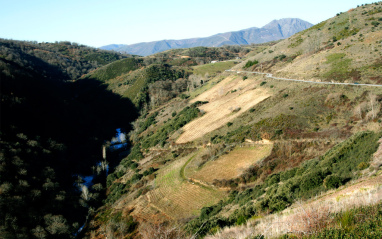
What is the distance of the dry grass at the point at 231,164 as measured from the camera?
27.5 meters

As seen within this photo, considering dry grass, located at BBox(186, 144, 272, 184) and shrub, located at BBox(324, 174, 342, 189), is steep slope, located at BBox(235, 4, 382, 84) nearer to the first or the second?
dry grass, located at BBox(186, 144, 272, 184)

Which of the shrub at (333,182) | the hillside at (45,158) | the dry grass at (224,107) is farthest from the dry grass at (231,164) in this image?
the hillside at (45,158)

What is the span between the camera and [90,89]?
328 ft

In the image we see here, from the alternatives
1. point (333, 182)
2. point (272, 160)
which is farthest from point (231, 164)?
point (333, 182)

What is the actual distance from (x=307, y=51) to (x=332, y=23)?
49.9 ft

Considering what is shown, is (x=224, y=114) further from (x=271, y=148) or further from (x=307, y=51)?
(x=307, y=51)

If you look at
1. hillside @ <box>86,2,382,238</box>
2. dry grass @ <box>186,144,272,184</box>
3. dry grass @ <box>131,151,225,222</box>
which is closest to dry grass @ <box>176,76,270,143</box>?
hillside @ <box>86,2,382,238</box>

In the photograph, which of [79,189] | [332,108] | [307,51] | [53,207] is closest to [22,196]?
[53,207]

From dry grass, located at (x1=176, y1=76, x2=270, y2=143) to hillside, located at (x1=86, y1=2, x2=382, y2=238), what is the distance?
0.32 m

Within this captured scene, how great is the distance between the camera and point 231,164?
2928 cm

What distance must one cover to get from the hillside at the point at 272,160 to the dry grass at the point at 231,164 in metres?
0.14

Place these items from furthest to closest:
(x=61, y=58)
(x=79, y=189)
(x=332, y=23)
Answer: (x=61, y=58) → (x=332, y=23) → (x=79, y=189)

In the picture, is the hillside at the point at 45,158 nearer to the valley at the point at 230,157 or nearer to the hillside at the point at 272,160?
the valley at the point at 230,157

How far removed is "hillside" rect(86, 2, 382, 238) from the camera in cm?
1034
